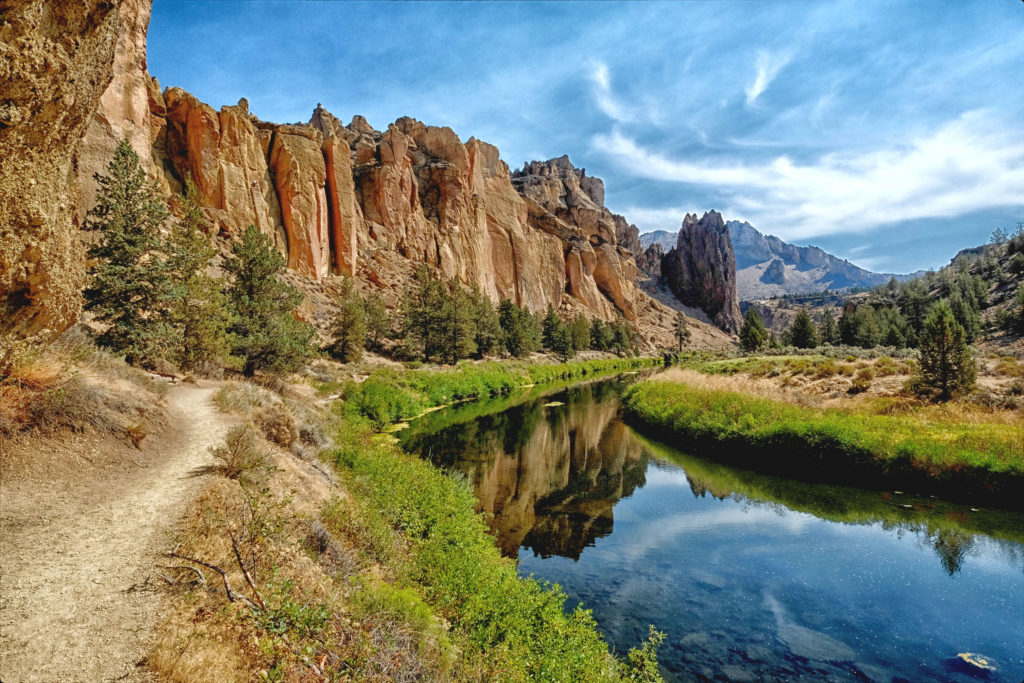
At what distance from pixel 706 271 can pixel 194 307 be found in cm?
15645

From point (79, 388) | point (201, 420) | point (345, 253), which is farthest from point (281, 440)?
point (345, 253)

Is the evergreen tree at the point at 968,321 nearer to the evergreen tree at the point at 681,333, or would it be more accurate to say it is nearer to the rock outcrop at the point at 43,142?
the rock outcrop at the point at 43,142

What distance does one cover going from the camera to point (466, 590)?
7.50 m

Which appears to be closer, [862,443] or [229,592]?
[229,592]

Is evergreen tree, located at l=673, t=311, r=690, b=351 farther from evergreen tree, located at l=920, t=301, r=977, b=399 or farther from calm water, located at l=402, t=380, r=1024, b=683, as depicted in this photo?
calm water, located at l=402, t=380, r=1024, b=683

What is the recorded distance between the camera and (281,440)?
11.9 metres

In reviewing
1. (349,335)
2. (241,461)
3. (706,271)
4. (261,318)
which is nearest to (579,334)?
(349,335)

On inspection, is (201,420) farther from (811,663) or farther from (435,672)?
(811,663)

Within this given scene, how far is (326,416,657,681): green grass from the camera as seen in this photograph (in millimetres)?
5961

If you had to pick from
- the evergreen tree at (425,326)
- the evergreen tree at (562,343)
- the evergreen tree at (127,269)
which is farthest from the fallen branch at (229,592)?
the evergreen tree at (562,343)

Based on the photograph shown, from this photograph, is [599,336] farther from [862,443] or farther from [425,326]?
[862,443]

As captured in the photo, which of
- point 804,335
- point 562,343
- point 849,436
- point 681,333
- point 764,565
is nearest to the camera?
point 764,565

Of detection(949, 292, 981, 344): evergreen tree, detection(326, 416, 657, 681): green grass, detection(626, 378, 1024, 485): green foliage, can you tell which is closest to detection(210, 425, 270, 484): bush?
detection(326, 416, 657, 681): green grass

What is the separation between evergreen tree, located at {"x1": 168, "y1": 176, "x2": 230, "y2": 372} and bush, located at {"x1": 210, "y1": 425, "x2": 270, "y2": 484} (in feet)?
37.9
